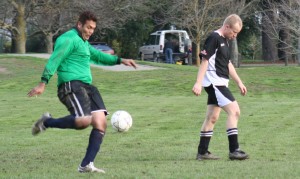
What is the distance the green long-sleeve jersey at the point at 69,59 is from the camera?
306 inches

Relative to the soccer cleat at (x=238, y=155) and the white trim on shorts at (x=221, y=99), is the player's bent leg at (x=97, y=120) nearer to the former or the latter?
the white trim on shorts at (x=221, y=99)

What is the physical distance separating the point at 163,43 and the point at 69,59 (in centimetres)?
4180

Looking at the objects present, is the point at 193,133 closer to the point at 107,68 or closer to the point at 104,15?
the point at 107,68

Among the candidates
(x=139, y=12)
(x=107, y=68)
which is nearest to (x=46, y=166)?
(x=107, y=68)

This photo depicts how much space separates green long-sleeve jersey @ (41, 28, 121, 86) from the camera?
7762 millimetres

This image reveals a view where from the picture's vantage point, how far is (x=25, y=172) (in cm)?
800

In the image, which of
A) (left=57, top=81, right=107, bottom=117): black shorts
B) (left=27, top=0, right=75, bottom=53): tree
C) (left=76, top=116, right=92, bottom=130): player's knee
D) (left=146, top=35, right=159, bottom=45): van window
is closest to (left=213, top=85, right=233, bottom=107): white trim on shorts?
(left=57, top=81, right=107, bottom=117): black shorts

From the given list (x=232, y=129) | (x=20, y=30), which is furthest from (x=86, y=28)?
(x=20, y=30)

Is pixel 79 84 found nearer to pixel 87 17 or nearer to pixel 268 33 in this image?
pixel 87 17

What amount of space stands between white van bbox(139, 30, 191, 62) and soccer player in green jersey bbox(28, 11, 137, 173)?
41.4 meters

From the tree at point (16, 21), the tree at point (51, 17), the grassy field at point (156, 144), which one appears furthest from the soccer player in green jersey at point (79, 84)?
the tree at point (16, 21)

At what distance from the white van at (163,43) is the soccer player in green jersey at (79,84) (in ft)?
136

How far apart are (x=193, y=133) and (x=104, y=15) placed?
3654 cm

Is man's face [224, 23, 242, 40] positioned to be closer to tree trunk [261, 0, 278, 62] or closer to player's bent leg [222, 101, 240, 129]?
player's bent leg [222, 101, 240, 129]
